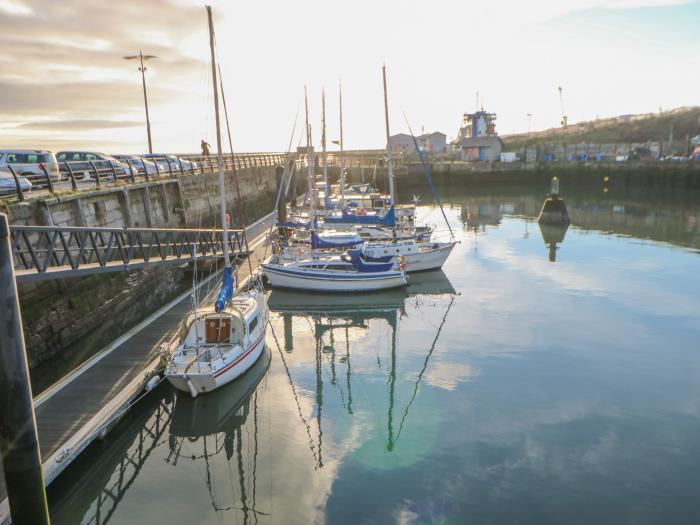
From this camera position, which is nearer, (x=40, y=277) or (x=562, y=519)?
(x=562, y=519)

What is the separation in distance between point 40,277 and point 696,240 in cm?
4626

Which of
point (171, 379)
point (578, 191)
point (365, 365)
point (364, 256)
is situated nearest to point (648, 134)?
point (578, 191)

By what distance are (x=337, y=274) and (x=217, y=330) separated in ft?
36.6

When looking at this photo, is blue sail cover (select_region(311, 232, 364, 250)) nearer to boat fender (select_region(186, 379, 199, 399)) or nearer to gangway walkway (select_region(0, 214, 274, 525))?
gangway walkway (select_region(0, 214, 274, 525))

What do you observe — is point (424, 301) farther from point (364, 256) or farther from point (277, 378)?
point (277, 378)

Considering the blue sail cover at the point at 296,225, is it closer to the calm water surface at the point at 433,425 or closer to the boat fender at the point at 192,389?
the calm water surface at the point at 433,425

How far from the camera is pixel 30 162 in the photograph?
78.5 feet

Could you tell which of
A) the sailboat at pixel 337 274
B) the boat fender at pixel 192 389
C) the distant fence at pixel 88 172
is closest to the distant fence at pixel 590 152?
the distant fence at pixel 88 172

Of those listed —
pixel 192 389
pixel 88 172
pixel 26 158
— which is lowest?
pixel 192 389

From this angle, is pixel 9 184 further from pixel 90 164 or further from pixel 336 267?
pixel 336 267

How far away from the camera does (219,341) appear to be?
55.3 ft

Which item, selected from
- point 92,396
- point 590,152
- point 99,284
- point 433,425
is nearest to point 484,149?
point 590,152

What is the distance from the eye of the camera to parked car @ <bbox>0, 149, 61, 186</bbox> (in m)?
23.3

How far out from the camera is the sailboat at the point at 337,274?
1083 inches
